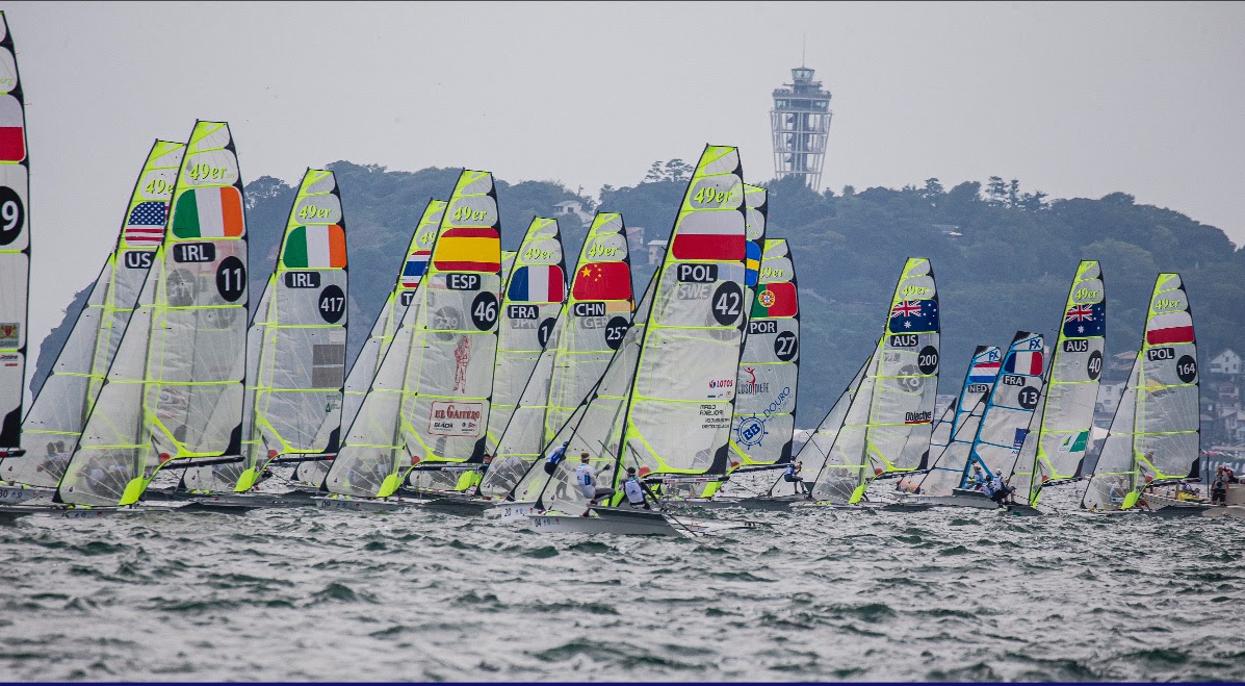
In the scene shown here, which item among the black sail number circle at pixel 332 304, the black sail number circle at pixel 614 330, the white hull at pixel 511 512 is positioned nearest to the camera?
the white hull at pixel 511 512

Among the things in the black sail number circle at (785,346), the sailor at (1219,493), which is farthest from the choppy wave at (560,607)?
the sailor at (1219,493)

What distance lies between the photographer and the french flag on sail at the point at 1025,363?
49.5m

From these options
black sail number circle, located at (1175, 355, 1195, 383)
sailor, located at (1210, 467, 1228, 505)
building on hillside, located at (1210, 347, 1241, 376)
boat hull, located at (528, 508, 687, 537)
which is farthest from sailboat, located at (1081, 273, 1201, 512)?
building on hillside, located at (1210, 347, 1241, 376)

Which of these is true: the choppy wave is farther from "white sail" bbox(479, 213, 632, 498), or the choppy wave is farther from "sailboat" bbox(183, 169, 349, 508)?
"sailboat" bbox(183, 169, 349, 508)

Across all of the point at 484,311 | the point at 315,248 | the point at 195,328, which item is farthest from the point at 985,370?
the point at 195,328

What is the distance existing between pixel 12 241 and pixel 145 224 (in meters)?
11.5

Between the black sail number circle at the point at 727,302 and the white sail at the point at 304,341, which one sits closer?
the black sail number circle at the point at 727,302

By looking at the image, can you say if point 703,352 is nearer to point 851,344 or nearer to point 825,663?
point 825,663

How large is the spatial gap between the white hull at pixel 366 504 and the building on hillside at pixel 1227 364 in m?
170

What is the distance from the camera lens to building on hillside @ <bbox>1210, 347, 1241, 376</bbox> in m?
188

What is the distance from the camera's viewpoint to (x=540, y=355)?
117ft

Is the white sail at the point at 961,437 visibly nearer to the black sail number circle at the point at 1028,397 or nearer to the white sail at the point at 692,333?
the black sail number circle at the point at 1028,397

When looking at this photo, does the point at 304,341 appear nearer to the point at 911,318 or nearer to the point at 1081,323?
the point at 911,318

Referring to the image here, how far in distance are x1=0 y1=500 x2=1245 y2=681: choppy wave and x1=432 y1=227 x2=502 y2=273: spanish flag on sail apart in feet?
19.6
